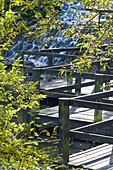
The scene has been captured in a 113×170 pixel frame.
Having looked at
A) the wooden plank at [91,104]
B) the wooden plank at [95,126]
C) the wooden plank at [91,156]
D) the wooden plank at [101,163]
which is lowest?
the wooden plank at [91,156]

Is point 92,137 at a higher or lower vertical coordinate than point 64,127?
lower

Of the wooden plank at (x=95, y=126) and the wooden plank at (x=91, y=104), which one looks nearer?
the wooden plank at (x=91, y=104)

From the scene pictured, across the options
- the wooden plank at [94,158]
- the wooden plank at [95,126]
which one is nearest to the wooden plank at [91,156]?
the wooden plank at [94,158]

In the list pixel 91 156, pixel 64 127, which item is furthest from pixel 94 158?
pixel 64 127

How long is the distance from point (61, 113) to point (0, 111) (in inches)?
83.1

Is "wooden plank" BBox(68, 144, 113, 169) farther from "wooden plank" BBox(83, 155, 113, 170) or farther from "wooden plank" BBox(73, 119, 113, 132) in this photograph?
"wooden plank" BBox(73, 119, 113, 132)

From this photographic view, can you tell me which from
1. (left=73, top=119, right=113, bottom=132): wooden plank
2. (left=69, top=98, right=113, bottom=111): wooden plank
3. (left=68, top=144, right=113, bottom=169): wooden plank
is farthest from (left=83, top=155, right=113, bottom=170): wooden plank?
(left=69, top=98, right=113, bottom=111): wooden plank

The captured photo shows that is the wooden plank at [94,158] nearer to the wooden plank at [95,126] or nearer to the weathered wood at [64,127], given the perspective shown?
the weathered wood at [64,127]

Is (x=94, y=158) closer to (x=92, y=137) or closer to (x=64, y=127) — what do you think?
(x=92, y=137)

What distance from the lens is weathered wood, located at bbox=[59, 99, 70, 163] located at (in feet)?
20.9

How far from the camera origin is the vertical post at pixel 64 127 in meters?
6.37

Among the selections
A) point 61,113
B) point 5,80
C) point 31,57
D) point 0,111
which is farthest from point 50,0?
point 31,57

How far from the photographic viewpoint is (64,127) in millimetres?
6434

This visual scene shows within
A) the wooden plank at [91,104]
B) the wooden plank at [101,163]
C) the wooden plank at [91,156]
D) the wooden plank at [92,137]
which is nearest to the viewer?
the wooden plank at [91,104]
